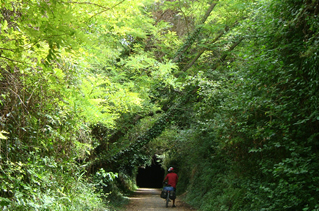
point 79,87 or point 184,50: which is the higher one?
point 184,50

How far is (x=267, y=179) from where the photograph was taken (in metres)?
7.42

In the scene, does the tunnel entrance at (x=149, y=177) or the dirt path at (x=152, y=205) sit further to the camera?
the tunnel entrance at (x=149, y=177)

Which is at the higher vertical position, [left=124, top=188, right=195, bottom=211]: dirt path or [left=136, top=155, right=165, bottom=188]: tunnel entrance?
[left=124, top=188, right=195, bottom=211]: dirt path

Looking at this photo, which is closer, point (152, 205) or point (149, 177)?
point (152, 205)

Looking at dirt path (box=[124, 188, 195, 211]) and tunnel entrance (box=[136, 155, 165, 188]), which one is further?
tunnel entrance (box=[136, 155, 165, 188])

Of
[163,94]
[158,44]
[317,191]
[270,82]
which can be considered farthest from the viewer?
[163,94]

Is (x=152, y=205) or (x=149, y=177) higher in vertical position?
(x=152, y=205)

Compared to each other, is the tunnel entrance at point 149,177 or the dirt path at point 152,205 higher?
the dirt path at point 152,205

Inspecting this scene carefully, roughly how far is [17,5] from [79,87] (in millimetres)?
2868

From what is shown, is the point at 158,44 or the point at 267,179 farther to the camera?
the point at 158,44

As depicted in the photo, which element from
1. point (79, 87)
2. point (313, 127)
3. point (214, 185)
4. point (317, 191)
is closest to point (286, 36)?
point (313, 127)

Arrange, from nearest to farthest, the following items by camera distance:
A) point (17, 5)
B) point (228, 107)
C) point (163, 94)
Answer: point (17, 5) < point (228, 107) < point (163, 94)

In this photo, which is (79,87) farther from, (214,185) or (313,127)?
(214,185)

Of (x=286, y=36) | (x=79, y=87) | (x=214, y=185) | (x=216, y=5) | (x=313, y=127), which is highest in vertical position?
(x=216, y=5)
